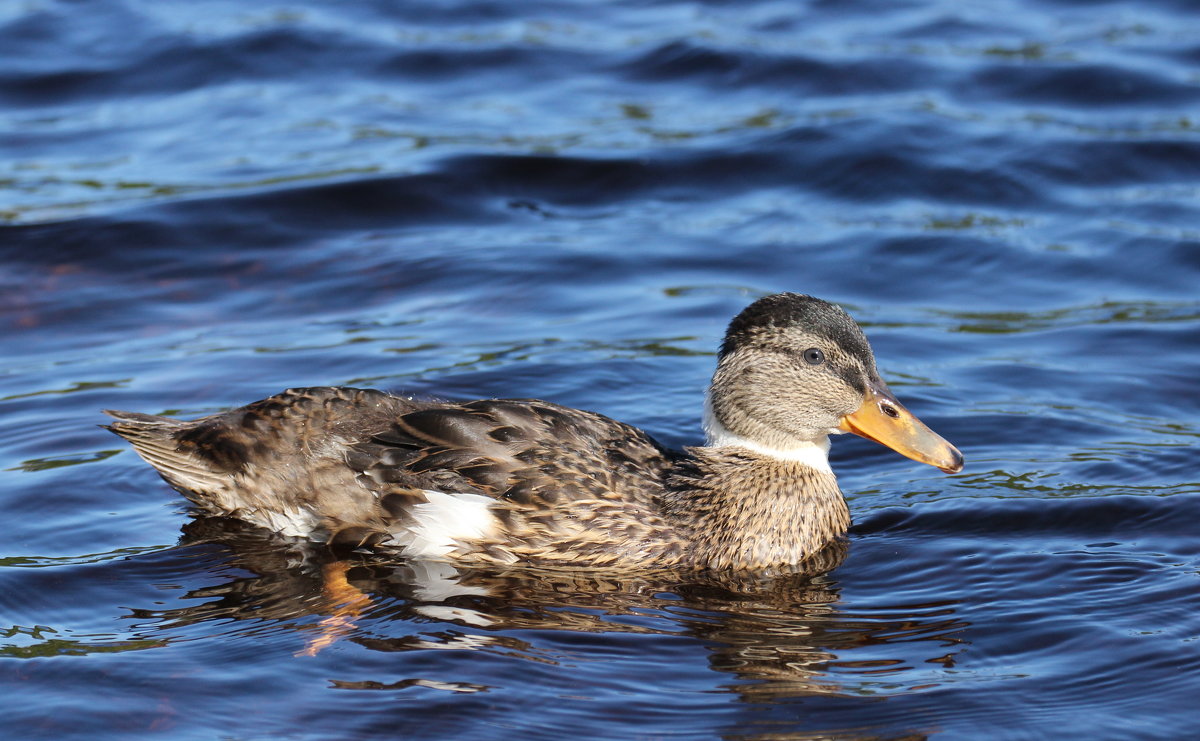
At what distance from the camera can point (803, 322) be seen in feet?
23.9

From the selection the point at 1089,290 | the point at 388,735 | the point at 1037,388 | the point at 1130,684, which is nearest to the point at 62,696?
the point at 388,735

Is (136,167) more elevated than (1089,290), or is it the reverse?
(136,167)

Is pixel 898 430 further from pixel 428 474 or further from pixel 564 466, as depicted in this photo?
pixel 428 474

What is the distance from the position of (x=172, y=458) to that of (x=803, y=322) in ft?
10.1

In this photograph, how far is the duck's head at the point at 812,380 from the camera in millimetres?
7254

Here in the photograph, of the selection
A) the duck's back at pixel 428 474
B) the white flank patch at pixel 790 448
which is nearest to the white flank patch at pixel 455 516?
the duck's back at pixel 428 474

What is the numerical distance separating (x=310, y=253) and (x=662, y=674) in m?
6.56

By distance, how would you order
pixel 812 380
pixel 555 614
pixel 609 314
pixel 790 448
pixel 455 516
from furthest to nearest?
pixel 609 314
pixel 790 448
pixel 812 380
pixel 455 516
pixel 555 614

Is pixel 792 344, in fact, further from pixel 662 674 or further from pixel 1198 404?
pixel 1198 404

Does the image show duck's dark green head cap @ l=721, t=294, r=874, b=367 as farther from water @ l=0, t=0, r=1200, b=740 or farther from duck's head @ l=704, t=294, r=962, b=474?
water @ l=0, t=0, r=1200, b=740

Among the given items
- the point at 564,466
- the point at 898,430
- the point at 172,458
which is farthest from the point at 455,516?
the point at 898,430

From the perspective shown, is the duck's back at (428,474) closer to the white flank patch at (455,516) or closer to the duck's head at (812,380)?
the white flank patch at (455,516)

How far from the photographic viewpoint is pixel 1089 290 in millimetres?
10812

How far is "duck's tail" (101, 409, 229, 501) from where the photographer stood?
23.9 feet
